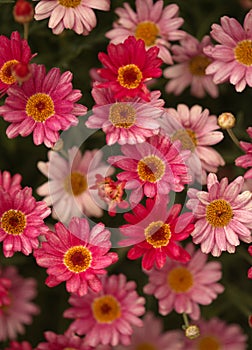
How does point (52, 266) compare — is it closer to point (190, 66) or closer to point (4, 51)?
point (4, 51)

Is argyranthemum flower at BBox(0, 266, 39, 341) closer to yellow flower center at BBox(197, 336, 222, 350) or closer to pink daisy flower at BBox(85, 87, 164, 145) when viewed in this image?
yellow flower center at BBox(197, 336, 222, 350)

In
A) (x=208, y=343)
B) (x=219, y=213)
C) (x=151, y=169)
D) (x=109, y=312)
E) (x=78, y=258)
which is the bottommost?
(x=208, y=343)

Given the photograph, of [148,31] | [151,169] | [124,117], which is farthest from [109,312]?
[148,31]

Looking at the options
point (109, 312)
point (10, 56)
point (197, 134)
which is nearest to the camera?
point (10, 56)

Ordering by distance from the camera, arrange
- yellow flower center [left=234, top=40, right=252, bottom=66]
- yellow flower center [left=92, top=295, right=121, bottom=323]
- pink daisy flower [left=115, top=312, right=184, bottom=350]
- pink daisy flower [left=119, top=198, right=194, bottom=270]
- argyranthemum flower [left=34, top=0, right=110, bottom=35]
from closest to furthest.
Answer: pink daisy flower [left=119, top=198, right=194, bottom=270], argyranthemum flower [left=34, top=0, right=110, bottom=35], yellow flower center [left=234, top=40, right=252, bottom=66], yellow flower center [left=92, top=295, right=121, bottom=323], pink daisy flower [left=115, top=312, right=184, bottom=350]

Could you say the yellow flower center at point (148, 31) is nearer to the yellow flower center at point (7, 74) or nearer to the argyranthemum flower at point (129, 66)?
the argyranthemum flower at point (129, 66)

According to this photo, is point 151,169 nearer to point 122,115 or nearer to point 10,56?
point 122,115

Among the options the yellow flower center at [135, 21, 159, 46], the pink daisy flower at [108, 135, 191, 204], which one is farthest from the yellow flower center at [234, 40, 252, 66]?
the pink daisy flower at [108, 135, 191, 204]
